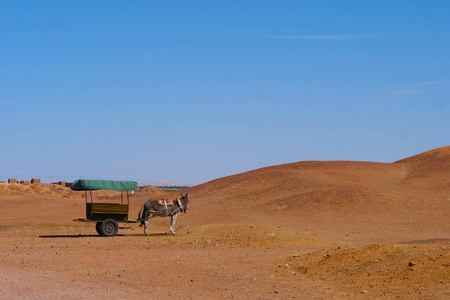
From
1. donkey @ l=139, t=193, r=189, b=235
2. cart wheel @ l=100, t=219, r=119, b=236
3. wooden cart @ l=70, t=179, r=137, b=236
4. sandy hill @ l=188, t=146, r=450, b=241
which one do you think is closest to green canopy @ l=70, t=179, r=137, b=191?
wooden cart @ l=70, t=179, r=137, b=236

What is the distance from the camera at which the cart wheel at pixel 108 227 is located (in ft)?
89.3

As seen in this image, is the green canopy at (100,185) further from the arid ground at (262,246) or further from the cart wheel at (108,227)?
the arid ground at (262,246)

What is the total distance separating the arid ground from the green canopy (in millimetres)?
2252

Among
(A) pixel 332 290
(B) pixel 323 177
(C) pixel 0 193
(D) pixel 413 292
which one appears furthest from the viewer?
(C) pixel 0 193

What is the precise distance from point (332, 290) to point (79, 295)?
555cm

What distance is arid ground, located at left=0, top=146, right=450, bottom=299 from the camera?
13.3 meters

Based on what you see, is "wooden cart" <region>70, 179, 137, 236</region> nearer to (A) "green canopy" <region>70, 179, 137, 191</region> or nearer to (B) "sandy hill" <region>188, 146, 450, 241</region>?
(A) "green canopy" <region>70, 179, 137, 191</region>

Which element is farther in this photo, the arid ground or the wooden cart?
the wooden cart

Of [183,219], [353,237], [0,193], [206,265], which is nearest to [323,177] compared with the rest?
[183,219]

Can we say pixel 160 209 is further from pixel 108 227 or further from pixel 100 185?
pixel 100 185

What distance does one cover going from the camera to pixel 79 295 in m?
12.5

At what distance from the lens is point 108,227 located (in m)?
27.5

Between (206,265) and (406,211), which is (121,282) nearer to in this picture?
(206,265)

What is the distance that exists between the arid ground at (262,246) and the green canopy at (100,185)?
7.39ft
